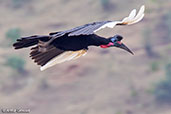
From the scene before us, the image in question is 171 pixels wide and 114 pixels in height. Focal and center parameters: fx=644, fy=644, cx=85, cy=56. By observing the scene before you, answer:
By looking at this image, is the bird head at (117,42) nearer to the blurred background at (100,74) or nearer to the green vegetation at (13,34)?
the blurred background at (100,74)

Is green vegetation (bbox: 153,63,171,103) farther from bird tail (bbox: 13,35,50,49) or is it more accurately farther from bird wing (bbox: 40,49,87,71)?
bird tail (bbox: 13,35,50,49)

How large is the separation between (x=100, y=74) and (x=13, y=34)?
4.41m

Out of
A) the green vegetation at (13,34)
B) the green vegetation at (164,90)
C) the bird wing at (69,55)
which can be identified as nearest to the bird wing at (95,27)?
the bird wing at (69,55)

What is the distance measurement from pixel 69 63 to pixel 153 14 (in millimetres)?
5333

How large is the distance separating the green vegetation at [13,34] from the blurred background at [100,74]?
0.04 meters

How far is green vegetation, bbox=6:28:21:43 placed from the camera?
2369 cm

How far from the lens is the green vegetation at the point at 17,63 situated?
868 inches

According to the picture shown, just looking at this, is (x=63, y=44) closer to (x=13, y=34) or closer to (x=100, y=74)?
(x=100, y=74)

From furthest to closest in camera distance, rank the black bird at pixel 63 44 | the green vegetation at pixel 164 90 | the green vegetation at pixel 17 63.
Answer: the green vegetation at pixel 17 63 → the green vegetation at pixel 164 90 → the black bird at pixel 63 44

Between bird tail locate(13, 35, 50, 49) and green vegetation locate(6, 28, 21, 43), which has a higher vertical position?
green vegetation locate(6, 28, 21, 43)

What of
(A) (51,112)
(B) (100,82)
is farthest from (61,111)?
(B) (100,82)

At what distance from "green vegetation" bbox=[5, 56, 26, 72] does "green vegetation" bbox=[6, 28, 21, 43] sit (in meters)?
1.44

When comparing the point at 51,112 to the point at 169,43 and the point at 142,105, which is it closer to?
the point at 142,105

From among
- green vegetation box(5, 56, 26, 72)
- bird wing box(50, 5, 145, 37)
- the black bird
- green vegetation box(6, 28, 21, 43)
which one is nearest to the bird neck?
the black bird
